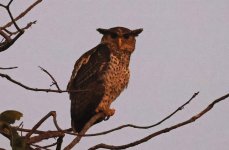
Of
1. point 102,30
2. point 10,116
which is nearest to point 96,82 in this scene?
point 102,30

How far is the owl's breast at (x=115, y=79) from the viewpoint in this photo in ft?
23.3

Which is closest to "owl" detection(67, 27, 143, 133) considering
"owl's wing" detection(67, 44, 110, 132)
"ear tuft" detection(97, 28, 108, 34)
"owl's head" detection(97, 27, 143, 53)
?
"owl's wing" detection(67, 44, 110, 132)

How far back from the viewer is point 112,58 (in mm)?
7398

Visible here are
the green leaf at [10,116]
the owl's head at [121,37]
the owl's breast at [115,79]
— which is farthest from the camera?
the owl's head at [121,37]

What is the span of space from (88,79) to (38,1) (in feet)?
12.5

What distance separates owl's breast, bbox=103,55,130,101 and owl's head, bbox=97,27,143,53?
482mm

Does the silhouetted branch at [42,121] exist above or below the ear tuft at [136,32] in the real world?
below

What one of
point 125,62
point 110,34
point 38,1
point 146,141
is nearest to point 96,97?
point 125,62

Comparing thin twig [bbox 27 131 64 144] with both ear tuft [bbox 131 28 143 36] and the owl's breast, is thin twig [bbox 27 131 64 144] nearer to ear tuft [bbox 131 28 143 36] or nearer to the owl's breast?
the owl's breast

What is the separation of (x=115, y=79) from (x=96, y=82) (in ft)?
0.86

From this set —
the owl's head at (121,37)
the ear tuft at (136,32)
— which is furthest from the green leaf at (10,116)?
the ear tuft at (136,32)

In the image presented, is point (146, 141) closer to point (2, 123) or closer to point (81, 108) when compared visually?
point (2, 123)

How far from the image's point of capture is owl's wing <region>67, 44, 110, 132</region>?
22.9 ft

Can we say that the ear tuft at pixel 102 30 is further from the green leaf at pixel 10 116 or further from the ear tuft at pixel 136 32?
the green leaf at pixel 10 116
